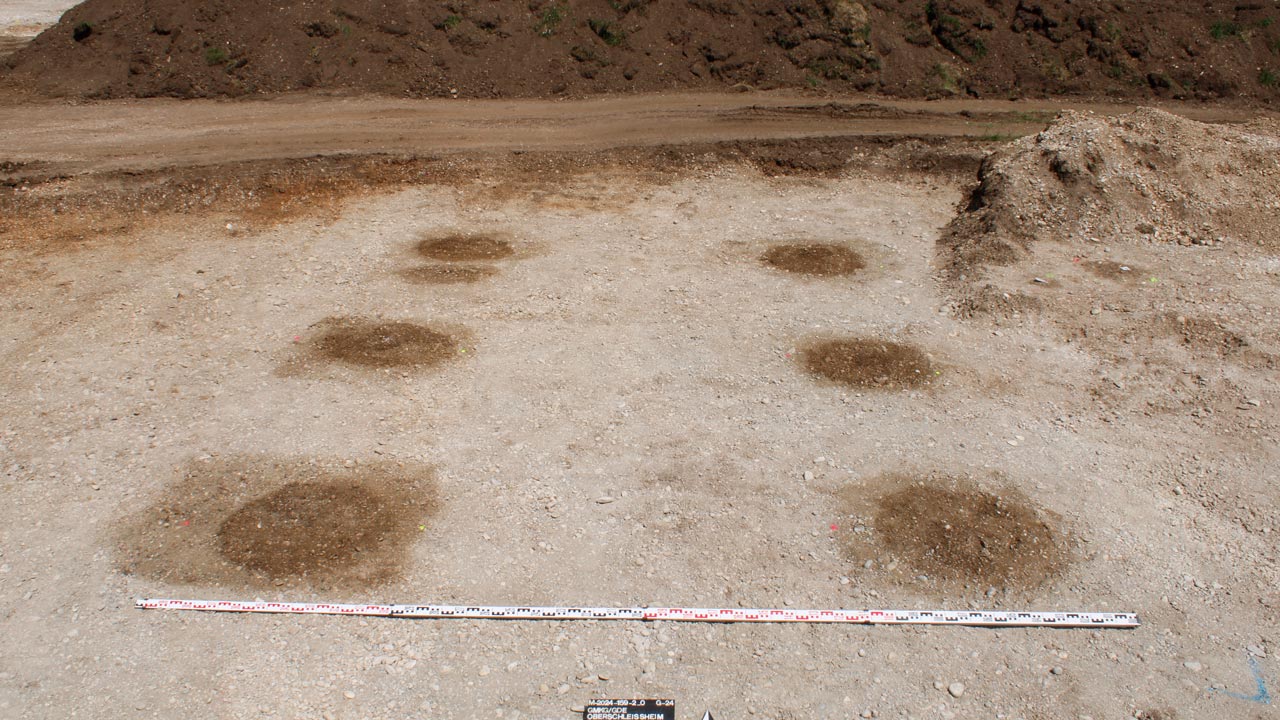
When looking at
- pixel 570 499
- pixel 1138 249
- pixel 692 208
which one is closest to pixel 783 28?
pixel 692 208

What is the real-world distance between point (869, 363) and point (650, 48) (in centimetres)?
1414

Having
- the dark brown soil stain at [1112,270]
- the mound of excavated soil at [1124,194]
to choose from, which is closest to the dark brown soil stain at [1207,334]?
the dark brown soil stain at [1112,270]

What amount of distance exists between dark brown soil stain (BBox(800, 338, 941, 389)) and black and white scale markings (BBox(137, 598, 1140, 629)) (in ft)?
12.8

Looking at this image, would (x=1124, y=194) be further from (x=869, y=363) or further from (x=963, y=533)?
(x=963, y=533)

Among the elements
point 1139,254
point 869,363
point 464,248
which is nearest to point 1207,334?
point 1139,254

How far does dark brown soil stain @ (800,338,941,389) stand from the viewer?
35.9ft

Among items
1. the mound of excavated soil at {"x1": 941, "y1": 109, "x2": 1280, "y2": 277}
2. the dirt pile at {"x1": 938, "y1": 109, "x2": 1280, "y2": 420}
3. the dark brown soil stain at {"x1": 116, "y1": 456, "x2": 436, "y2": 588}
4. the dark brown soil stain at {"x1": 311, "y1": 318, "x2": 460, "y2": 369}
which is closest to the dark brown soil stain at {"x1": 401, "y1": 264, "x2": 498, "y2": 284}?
the dark brown soil stain at {"x1": 311, "y1": 318, "x2": 460, "y2": 369}

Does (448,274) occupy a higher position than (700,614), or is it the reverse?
(448,274)

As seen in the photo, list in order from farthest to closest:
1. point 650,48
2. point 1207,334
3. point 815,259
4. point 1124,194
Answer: point 650,48 < point 1124,194 < point 815,259 < point 1207,334

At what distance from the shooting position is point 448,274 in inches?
530

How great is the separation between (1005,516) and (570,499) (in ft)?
15.4

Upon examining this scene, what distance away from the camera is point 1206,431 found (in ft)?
32.9

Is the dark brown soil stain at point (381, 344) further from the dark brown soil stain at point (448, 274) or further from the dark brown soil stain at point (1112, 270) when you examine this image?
the dark brown soil stain at point (1112, 270)

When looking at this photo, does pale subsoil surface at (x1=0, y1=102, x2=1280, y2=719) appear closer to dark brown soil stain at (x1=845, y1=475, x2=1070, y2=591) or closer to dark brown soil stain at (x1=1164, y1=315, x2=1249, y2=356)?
dark brown soil stain at (x1=845, y1=475, x2=1070, y2=591)
